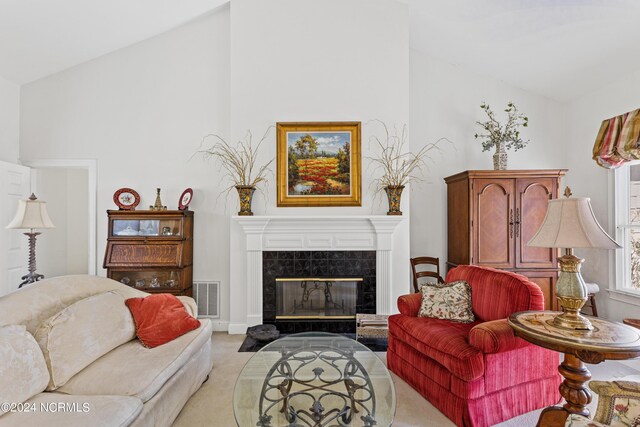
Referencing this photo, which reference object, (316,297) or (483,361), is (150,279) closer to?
(316,297)

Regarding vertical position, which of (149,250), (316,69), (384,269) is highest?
(316,69)

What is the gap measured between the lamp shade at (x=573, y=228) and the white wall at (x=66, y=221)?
5679 mm

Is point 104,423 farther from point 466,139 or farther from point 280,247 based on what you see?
point 466,139

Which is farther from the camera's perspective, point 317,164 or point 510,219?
point 317,164

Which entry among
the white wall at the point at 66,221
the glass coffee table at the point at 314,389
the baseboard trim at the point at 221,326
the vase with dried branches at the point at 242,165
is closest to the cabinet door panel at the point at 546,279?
the glass coffee table at the point at 314,389

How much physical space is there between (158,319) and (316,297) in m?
1.95

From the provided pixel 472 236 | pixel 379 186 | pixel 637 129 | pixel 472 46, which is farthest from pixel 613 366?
pixel 472 46

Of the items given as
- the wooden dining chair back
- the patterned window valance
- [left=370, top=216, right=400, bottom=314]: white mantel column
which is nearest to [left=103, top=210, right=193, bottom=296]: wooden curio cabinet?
[left=370, top=216, right=400, bottom=314]: white mantel column

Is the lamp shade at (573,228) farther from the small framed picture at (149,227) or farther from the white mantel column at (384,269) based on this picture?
the small framed picture at (149,227)

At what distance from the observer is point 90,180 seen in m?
4.02

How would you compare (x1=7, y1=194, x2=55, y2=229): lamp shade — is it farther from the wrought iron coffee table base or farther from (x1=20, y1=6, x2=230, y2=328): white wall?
the wrought iron coffee table base

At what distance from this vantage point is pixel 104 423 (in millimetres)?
1403

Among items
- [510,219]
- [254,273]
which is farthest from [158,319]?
[510,219]

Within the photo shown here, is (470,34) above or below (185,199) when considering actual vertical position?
above
